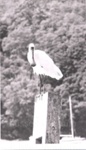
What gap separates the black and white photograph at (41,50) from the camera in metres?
8.29

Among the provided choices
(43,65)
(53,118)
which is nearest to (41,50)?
(43,65)

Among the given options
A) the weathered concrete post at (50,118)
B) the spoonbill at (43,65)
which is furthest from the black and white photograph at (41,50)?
the weathered concrete post at (50,118)

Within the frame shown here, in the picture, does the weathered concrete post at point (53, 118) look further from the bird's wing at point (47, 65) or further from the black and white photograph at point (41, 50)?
the black and white photograph at point (41, 50)

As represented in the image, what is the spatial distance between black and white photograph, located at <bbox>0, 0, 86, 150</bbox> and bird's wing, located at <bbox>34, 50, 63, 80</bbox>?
146 inches

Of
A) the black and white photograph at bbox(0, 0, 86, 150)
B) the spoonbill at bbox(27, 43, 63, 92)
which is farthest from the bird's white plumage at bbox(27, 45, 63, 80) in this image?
the black and white photograph at bbox(0, 0, 86, 150)

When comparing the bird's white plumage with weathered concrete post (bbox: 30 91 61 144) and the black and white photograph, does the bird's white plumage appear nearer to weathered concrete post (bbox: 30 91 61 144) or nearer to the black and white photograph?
weathered concrete post (bbox: 30 91 61 144)

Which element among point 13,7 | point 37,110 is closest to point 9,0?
point 13,7

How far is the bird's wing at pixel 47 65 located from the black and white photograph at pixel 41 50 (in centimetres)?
370

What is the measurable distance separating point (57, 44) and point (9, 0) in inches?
51.9

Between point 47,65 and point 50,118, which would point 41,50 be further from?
point 50,118

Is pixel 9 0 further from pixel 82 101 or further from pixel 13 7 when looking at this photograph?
pixel 82 101

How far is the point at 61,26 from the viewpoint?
888 cm

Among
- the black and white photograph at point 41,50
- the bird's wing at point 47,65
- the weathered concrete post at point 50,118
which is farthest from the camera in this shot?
the black and white photograph at point 41,50

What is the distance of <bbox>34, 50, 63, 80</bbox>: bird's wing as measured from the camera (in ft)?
12.4
